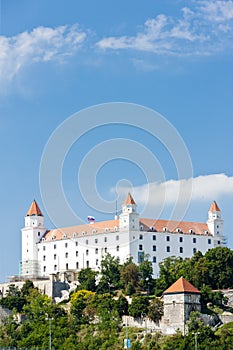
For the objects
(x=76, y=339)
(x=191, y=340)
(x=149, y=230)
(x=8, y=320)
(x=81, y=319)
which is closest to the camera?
(x=191, y=340)

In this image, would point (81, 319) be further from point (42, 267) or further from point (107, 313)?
point (42, 267)

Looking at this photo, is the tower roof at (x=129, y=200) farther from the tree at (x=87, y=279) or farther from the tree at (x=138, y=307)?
the tree at (x=138, y=307)

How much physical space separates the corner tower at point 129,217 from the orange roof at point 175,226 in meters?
0.99

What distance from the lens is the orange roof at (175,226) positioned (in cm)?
8956

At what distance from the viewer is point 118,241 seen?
88188 millimetres

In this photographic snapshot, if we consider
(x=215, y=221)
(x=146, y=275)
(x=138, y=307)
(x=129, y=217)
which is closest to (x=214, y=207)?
(x=215, y=221)

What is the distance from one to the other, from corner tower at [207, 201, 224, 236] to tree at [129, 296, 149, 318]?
2472 cm

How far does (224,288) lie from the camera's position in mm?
72188

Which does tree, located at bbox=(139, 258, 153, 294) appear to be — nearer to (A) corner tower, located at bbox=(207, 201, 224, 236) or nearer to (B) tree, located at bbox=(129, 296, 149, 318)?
(B) tree, located at bbox=(129, 296, 149, 318)

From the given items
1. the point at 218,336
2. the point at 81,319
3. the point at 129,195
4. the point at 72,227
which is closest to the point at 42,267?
the point at 72,227

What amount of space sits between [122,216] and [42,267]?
1041cm

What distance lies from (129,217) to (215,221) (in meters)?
9.55

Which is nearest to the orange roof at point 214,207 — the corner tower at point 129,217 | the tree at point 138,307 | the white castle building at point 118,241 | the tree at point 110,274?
the white castle building at point 118,241

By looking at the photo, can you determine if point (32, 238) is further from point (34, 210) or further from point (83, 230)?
point (83, 230)
